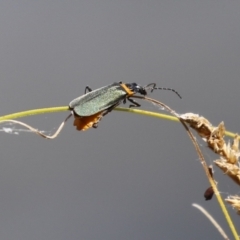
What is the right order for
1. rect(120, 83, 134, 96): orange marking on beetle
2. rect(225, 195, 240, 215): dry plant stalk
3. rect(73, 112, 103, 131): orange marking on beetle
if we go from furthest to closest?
rect(120, 83, 134, 96): orange marking on beetle < rect(73, 112, 103, 131): orange marking on beetle < rect(225, 195, 240, 215): dry plant stalk

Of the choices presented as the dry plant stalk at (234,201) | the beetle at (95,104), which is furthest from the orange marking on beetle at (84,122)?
the dry plant stalk at (234,201)

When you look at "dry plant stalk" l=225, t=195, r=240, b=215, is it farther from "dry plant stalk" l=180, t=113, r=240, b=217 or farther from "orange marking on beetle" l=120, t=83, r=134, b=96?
"orange marking on beetle" l=120, t=83, r=134, b=96

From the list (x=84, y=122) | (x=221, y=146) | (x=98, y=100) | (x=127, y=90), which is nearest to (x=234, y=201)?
(x=221, y=146)

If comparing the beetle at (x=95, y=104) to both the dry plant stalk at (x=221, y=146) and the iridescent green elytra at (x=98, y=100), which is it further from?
the dry plant stalk at (x=221, y=146)

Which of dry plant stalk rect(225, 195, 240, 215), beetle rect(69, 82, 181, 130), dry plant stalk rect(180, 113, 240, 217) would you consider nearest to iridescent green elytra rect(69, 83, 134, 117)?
beetle rect(69, 82, 181, 130)

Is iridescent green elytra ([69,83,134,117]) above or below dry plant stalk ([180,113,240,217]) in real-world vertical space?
above

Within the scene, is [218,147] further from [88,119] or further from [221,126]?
[88,119]

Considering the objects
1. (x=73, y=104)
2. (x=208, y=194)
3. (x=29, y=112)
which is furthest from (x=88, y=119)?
(x=208, y=194)

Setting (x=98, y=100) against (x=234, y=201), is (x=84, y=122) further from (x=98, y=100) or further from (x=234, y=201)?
(x=234, y=201)
